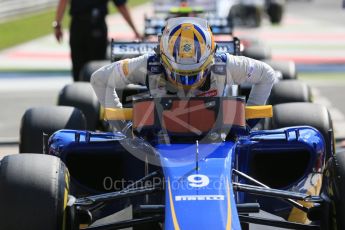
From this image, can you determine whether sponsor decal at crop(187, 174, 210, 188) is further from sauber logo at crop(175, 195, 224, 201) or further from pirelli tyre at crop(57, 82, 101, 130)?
pirelli tyre at crop(57, 82, 101, 130)

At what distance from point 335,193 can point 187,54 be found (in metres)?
1.31

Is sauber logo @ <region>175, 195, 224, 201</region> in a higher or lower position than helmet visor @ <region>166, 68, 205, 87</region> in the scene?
lower

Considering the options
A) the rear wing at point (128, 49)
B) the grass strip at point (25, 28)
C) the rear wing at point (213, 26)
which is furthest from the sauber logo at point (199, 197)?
the grass strip at point (25, 28)

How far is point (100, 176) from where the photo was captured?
619 centimetres

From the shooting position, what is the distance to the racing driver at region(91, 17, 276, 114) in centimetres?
589

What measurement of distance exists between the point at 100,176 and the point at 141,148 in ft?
1.77

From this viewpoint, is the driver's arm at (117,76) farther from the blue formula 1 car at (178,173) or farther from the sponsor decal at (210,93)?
the sponsor decal at (210,93)

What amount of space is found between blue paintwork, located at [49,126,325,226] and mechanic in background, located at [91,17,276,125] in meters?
0.45

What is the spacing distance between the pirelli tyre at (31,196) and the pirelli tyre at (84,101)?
325 centimetres

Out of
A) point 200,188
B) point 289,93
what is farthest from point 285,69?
point 200,188

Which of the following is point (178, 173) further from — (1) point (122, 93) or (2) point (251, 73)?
(1) point (122, 93)

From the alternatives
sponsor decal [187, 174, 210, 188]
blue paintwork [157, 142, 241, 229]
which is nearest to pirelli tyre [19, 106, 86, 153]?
blue paintwork [157, 142, 241, 229]

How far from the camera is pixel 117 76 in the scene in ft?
21.1

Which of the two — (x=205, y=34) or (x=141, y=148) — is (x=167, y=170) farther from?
(x=205, y=34)
